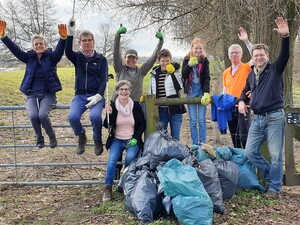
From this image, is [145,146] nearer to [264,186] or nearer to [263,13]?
[264,186]

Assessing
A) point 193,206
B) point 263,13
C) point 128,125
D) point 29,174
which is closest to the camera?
point 193,206

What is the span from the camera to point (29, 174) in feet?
22.8

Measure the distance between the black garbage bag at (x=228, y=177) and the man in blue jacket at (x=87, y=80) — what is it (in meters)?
1.69

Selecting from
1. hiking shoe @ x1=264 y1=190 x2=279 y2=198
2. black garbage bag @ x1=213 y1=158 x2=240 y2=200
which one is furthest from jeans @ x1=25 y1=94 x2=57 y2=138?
hiking shoe @ x1=264 y1=190 x2=279 y2=198

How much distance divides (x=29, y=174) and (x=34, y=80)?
6.91 ft

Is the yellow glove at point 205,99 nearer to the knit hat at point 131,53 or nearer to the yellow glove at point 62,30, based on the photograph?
the knit hat at point 131,53

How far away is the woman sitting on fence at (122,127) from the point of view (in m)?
5.39

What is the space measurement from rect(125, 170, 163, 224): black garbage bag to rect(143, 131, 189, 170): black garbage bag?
0.31 meters

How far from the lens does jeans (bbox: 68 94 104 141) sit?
5.40 meters

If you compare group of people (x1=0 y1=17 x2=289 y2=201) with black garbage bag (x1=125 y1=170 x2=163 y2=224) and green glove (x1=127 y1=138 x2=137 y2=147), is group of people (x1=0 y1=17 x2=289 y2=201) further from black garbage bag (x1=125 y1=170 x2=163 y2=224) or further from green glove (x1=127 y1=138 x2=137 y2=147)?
black garbage bag (x1=125 y1=170 x2=163 y2=224)

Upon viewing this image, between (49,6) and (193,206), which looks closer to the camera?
(193,206)

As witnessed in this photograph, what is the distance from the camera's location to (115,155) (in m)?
5.48

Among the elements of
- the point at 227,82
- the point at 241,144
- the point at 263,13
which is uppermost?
the point at 263,13

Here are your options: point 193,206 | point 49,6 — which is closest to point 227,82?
point 193,206
